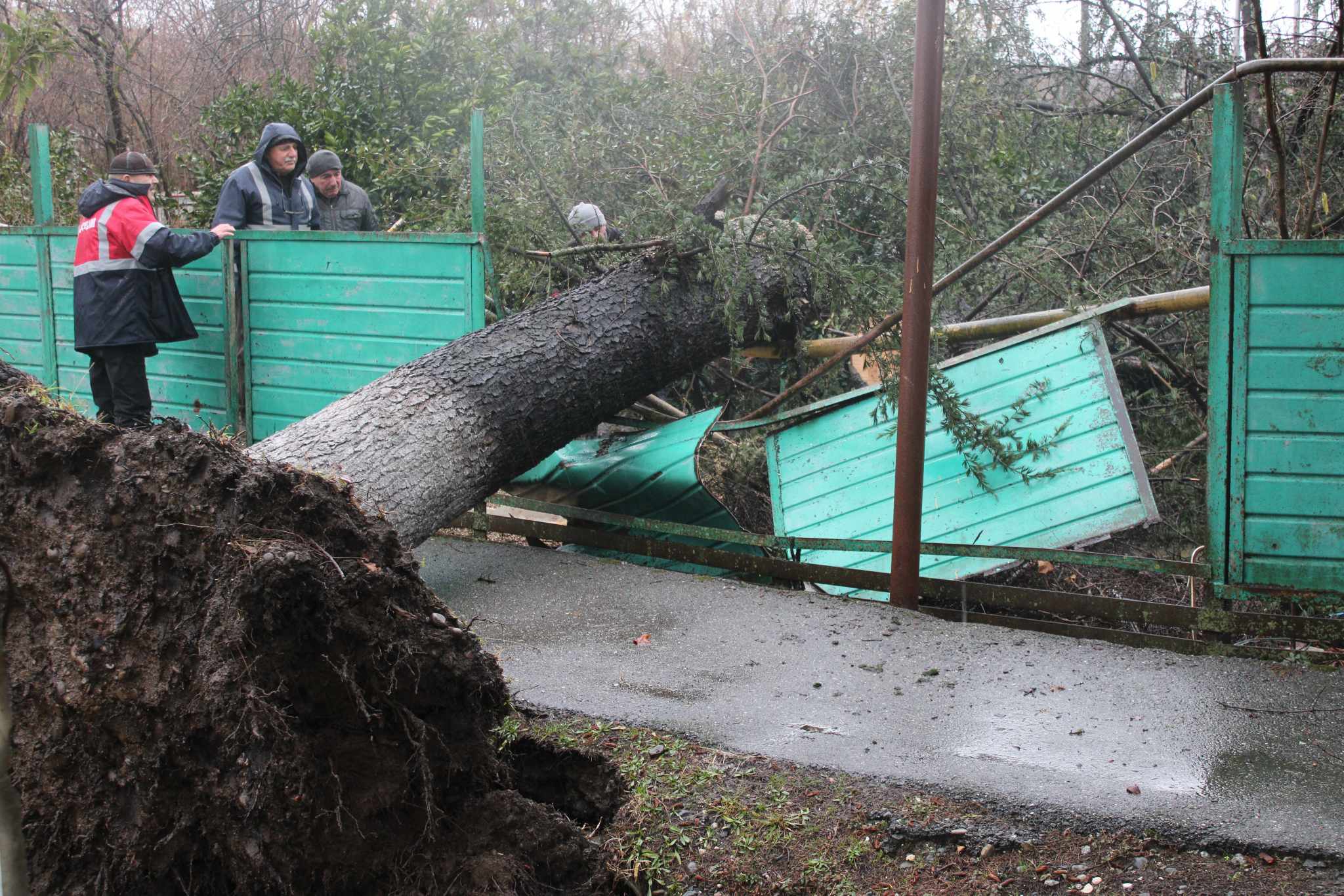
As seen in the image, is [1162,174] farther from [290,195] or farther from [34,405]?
[34,405]

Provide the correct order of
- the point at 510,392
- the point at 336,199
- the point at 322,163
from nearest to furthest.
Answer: the point at 510,392
the point at 322,163
the point at 336,199

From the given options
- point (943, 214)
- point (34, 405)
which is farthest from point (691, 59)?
point (34, 405)

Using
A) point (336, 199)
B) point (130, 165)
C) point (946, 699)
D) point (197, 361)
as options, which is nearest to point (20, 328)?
point (197, 361)

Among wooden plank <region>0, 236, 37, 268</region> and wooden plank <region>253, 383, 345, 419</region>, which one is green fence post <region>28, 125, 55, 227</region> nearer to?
wooden plank <region>0, 236, 37, 268</region>

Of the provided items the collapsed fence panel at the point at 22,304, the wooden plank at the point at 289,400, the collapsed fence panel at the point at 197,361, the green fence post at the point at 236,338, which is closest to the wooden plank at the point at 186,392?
the collapsed fence panel at the point at 197,361

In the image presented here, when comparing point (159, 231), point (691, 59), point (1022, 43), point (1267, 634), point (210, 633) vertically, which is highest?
point (691, 59)

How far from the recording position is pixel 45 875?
2.58 meters

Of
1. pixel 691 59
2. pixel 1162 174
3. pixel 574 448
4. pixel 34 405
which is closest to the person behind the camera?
pixel 34 405

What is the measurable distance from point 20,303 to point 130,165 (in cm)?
229

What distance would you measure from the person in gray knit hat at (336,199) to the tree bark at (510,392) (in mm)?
2629

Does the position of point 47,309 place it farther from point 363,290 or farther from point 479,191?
point 479,191

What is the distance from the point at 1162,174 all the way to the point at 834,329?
2.69 meters

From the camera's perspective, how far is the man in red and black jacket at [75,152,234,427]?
21.2 ft

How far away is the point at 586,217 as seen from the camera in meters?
6.39
